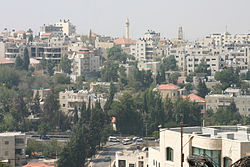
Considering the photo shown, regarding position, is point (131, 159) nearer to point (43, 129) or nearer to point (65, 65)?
point (43, 129)

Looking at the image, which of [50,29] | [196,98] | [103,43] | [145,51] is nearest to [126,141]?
[196,98]

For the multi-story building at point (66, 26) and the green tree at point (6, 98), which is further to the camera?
the multi-story building at point (66, 26)

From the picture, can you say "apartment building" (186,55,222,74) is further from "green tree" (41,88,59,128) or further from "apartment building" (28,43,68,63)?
"green tree" (41,88,59,128)

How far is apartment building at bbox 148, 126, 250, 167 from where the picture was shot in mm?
10125

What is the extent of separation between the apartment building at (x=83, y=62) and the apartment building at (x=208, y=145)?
59.0 m

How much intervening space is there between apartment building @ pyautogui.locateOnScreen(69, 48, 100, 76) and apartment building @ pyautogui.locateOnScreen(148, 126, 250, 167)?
2323 inches

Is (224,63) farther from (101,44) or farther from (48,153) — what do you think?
(48,153)

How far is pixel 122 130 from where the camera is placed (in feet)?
154

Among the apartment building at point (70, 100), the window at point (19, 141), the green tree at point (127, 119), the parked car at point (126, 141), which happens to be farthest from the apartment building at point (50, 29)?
the window at point (19, 141)

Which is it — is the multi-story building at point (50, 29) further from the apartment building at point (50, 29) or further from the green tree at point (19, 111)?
the green tree at point (19, 111)

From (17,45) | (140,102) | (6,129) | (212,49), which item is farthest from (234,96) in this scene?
(17,45)

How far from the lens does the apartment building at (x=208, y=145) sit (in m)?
10.1

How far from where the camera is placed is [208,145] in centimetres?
1036

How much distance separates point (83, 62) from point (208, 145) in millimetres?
62137
